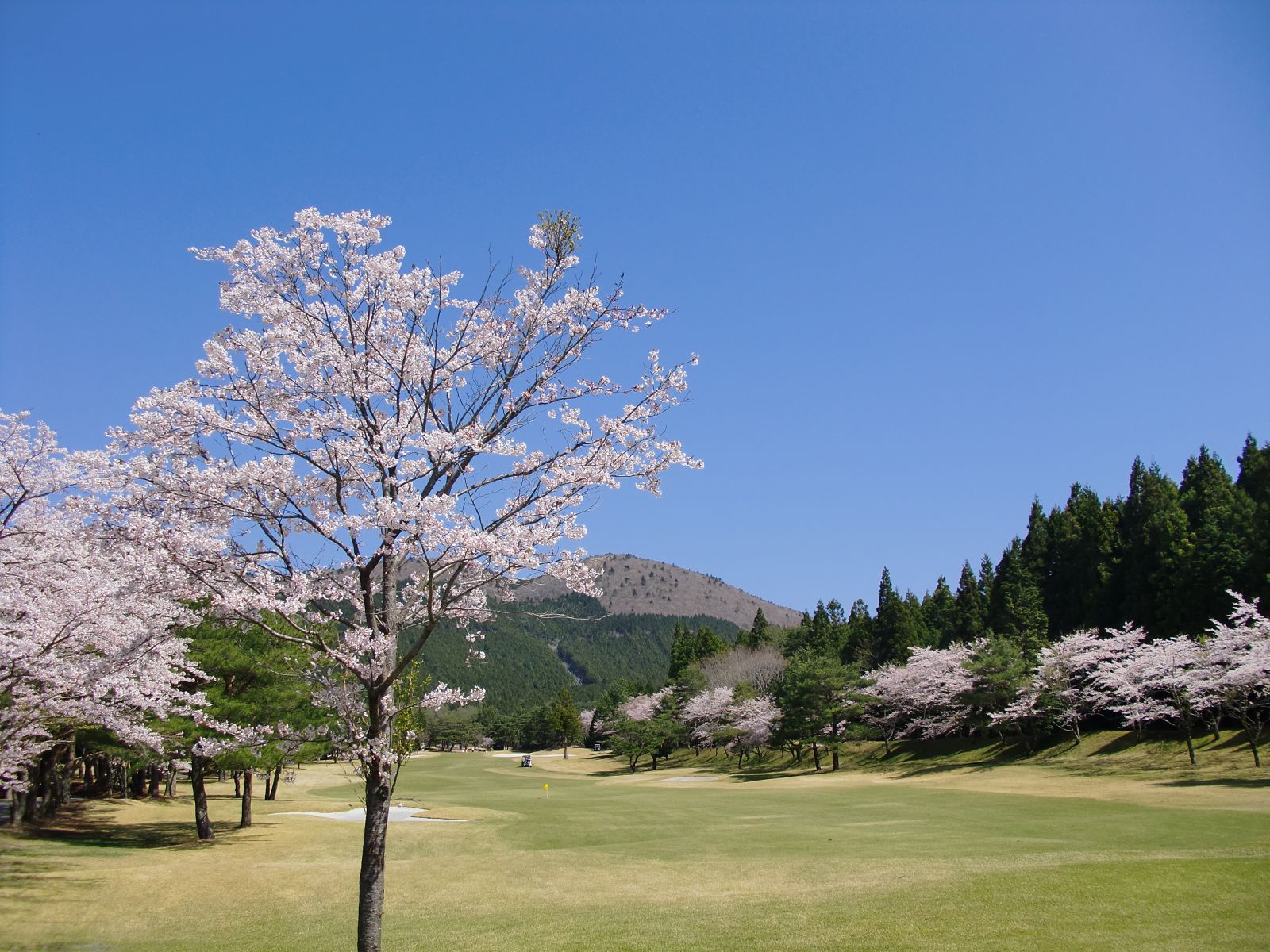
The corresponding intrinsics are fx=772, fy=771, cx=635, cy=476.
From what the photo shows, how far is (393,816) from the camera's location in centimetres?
3219

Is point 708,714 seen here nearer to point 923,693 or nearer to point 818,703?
point 818,703

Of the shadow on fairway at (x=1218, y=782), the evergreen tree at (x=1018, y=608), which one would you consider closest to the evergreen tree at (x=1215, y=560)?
the evergreen tree at (x=1018, y=608)

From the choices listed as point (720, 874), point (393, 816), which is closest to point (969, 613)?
point (393, 816)

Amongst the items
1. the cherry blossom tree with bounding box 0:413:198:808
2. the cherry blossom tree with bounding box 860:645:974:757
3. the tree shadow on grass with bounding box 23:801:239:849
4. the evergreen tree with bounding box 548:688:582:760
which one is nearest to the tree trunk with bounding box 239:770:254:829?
the tree shadow on grass with bounding box 23:801:239:849

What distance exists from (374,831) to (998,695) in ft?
151

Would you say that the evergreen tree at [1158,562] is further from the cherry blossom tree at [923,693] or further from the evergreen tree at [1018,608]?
the cherry blossom tree at [923,693]

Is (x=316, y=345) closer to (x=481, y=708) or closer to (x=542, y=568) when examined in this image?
(x=542, y=568)

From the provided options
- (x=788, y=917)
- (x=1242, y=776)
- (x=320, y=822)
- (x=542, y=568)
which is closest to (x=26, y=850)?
(x=320, y=822)

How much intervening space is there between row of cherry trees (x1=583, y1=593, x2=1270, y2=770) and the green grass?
339cm

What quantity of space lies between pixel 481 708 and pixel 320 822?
367ft

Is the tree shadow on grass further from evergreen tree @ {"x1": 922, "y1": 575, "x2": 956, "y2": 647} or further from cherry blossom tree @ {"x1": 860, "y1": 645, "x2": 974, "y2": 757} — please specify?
evergreen tree @ {"x1": 922, "y1": 575, "x2": 956, "y2": 647}

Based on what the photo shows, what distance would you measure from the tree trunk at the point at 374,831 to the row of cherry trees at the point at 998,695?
3029 cm

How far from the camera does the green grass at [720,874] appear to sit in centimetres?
1000

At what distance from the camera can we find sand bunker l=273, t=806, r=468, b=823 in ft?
99.6
